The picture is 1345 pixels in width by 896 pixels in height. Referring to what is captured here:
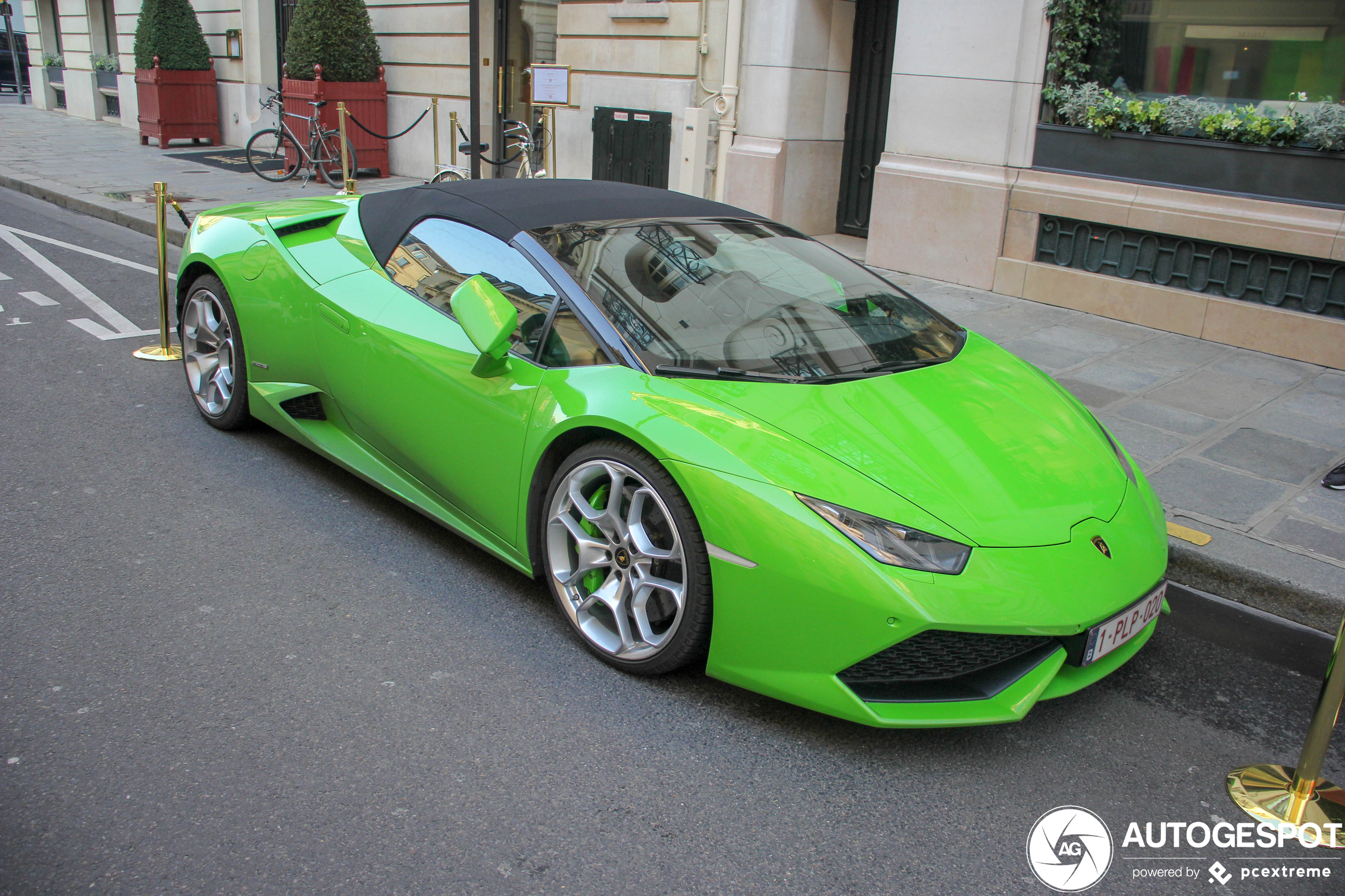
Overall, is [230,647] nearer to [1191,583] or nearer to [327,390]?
[327,390]

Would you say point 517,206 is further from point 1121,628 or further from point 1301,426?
point 1301,426

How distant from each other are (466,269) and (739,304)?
3.17ft

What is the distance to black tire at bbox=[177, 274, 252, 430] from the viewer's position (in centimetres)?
473

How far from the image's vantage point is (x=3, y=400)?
5.37 m

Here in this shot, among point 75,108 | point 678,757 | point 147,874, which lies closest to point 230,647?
point 147,874

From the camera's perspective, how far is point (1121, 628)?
2863 millimetres

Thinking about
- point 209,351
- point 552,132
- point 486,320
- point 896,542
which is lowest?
point 209,351

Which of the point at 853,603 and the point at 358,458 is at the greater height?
the point at 853,603

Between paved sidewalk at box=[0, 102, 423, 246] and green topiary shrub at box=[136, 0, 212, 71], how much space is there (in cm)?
137

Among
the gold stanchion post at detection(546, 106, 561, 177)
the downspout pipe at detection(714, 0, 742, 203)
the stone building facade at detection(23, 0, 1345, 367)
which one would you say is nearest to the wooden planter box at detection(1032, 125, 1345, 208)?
the stone building facade at detection(23, 0, 1345, 367)

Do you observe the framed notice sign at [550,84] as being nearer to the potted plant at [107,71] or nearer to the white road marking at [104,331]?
the white road marking at [104,331]

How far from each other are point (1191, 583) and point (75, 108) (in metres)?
26.8

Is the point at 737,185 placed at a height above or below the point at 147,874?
above

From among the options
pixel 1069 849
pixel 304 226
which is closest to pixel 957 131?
pixel 304 226
